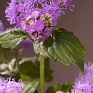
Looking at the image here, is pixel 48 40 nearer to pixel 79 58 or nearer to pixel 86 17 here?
pixel 79 58

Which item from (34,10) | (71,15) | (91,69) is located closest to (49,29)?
(34,10)

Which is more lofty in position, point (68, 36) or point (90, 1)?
point (90, 1)

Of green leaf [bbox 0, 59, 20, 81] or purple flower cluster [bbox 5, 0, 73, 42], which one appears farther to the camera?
green leaf [bbox 0, 59, 20, 81]

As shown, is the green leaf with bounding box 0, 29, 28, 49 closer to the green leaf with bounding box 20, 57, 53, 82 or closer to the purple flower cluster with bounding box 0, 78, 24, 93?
the purple flower cluster with bounding box 0, 78, 24, 93

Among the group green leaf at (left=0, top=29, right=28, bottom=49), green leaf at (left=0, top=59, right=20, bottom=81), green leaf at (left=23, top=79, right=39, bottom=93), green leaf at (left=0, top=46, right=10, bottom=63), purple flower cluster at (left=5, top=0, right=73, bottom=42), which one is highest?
purple flower cluster at (left=5, top=0, right=73, bottom=42)

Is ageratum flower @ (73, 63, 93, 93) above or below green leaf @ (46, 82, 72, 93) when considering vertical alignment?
above

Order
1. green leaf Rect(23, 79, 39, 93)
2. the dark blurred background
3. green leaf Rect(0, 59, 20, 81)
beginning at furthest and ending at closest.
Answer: the dark blurred background
green leaf Rect(0, 59, 20, 81)
green leaf Rect(23, 79, 39, 93)

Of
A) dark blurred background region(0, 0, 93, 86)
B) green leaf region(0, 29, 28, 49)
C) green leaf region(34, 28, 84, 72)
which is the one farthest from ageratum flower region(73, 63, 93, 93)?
dark blurred background region(0, 0, 93, 86)
